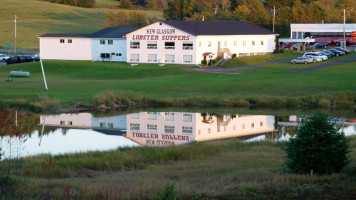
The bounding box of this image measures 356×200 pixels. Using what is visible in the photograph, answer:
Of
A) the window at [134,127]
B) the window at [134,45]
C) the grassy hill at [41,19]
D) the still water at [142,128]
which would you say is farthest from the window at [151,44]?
the grassy hill at [41,19]

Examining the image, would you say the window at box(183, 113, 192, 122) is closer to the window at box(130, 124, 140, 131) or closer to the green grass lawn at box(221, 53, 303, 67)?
the window at box(130, 124, 140, 131)

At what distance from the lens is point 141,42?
80688 mm

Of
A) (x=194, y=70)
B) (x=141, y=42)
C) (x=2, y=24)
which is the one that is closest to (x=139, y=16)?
(x=2, y=24)

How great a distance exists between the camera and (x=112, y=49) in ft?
277

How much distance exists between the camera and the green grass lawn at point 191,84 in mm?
49500

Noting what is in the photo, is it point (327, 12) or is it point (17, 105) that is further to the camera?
point (327, 12)

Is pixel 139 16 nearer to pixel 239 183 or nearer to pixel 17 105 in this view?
pixel 17 105

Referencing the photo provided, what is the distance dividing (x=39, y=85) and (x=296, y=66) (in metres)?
31.3

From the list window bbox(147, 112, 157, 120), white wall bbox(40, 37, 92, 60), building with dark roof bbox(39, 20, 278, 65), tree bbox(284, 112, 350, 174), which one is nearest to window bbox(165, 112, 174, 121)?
window bbox(147, 112, 157, 120)

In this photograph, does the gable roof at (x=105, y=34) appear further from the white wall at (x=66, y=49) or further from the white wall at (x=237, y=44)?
the white wall at (x=237, y=44)

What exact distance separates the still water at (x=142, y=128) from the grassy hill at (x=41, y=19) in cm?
8837

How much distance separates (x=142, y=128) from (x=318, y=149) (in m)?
21.0

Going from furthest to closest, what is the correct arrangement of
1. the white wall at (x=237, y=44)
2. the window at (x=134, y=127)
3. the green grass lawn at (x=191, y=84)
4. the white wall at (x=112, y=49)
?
the white wall at (x=112, y=49), the white wall at (x=237, y=44), the green grass lawn at (x=191, y=84), the window at (x=134, y=127)

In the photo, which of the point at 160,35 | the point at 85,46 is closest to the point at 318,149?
the point at 160,35
